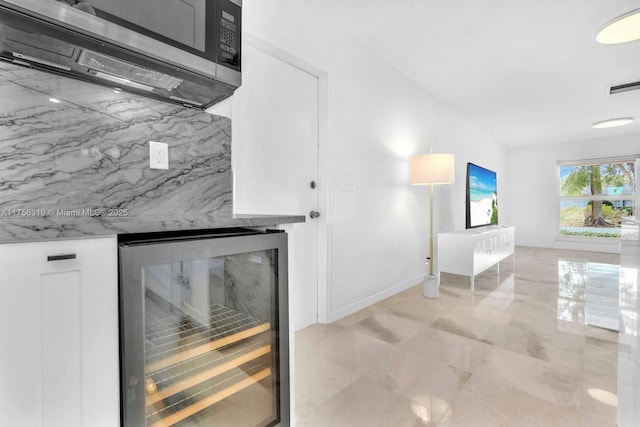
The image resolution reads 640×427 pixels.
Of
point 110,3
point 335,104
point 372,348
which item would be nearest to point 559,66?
point 335,104

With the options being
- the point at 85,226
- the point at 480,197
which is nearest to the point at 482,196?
the point at 480,197

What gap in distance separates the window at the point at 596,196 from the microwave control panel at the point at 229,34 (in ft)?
25.9

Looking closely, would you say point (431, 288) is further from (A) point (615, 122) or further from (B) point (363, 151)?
(A) point (615, 122)

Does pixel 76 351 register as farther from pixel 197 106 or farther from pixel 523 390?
pixel 523 390

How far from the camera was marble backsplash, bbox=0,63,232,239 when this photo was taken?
2.93 feet

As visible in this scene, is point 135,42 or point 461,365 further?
point 461,365

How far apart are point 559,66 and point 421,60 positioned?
1460 millimetres

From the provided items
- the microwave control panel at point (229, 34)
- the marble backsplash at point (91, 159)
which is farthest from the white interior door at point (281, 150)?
the microwave control panel at point (229, 34)

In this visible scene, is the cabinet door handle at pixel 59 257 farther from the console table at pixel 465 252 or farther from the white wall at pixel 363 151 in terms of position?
the console table at pixel 465 252

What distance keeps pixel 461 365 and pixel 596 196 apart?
6859mm

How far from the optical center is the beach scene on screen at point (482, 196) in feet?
13.4

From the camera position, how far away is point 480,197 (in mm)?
4359

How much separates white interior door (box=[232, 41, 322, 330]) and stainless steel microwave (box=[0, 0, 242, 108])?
67cm

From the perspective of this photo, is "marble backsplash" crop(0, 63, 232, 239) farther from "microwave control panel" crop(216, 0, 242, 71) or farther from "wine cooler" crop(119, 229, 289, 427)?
→ "microwave control panel" crop(216, 0, 242, 71)
